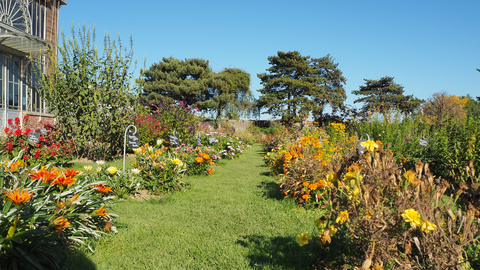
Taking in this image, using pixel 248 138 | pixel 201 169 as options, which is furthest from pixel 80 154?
pixel 248 138

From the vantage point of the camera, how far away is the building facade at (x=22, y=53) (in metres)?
9.98

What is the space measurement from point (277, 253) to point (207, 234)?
2.90 feet

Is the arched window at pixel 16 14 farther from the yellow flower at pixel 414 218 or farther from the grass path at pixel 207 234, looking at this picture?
the yellow flower at pixel 414 218

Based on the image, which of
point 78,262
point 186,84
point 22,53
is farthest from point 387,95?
point 78,262

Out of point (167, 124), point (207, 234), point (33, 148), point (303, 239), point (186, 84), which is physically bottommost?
point (207, 234)

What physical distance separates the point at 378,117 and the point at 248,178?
5.46 metres

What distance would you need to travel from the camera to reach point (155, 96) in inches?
1158

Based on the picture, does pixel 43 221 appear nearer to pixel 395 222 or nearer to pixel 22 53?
pixel 395 222

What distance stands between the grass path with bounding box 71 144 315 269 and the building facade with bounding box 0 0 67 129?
8.12 metres

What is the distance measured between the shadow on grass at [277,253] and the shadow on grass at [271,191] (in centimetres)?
180

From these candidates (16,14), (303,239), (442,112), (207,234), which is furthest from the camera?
(16,14)

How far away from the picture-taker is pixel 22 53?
11039mm

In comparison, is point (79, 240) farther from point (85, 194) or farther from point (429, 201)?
point (429, 201)

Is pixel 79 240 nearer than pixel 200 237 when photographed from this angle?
Yes
